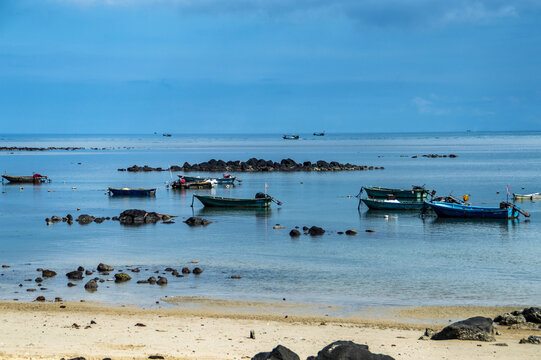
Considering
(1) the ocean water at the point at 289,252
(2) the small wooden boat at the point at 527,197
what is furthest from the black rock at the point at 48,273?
(2) the small wooden boat at the point at 527,197

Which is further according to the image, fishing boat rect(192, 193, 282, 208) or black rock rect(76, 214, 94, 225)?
fishing boat rect(192, 193, 282, 208)

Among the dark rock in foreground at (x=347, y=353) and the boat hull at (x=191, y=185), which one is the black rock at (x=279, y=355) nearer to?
the dark rock in foreground at (x=347, y=353)

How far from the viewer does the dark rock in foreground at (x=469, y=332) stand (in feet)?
61.3

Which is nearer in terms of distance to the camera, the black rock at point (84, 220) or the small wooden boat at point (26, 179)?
the black rock at point (84, 220)

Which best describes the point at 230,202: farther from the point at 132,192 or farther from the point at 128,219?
the point at 132,192

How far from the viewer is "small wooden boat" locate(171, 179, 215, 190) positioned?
77.1 m

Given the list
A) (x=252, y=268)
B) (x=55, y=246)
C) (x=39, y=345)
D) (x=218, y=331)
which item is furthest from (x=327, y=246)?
(x=39, y=345)

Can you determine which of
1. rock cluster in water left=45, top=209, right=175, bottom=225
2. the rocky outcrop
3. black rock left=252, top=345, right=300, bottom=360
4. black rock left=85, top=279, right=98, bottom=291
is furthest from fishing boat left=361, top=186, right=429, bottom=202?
black rock left=252, top=345, right=300, bottom=360

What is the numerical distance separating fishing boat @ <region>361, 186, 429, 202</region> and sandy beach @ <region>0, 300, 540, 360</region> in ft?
125

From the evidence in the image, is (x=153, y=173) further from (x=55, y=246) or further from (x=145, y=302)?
(x=145, y=302)

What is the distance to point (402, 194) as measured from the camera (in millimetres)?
62625

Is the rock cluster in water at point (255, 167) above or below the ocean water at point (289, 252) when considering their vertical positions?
above

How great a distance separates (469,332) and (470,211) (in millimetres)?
33379

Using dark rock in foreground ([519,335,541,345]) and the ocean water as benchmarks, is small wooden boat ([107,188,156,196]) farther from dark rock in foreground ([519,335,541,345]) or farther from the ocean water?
dark rock in foreground ([519,335,541,345])
